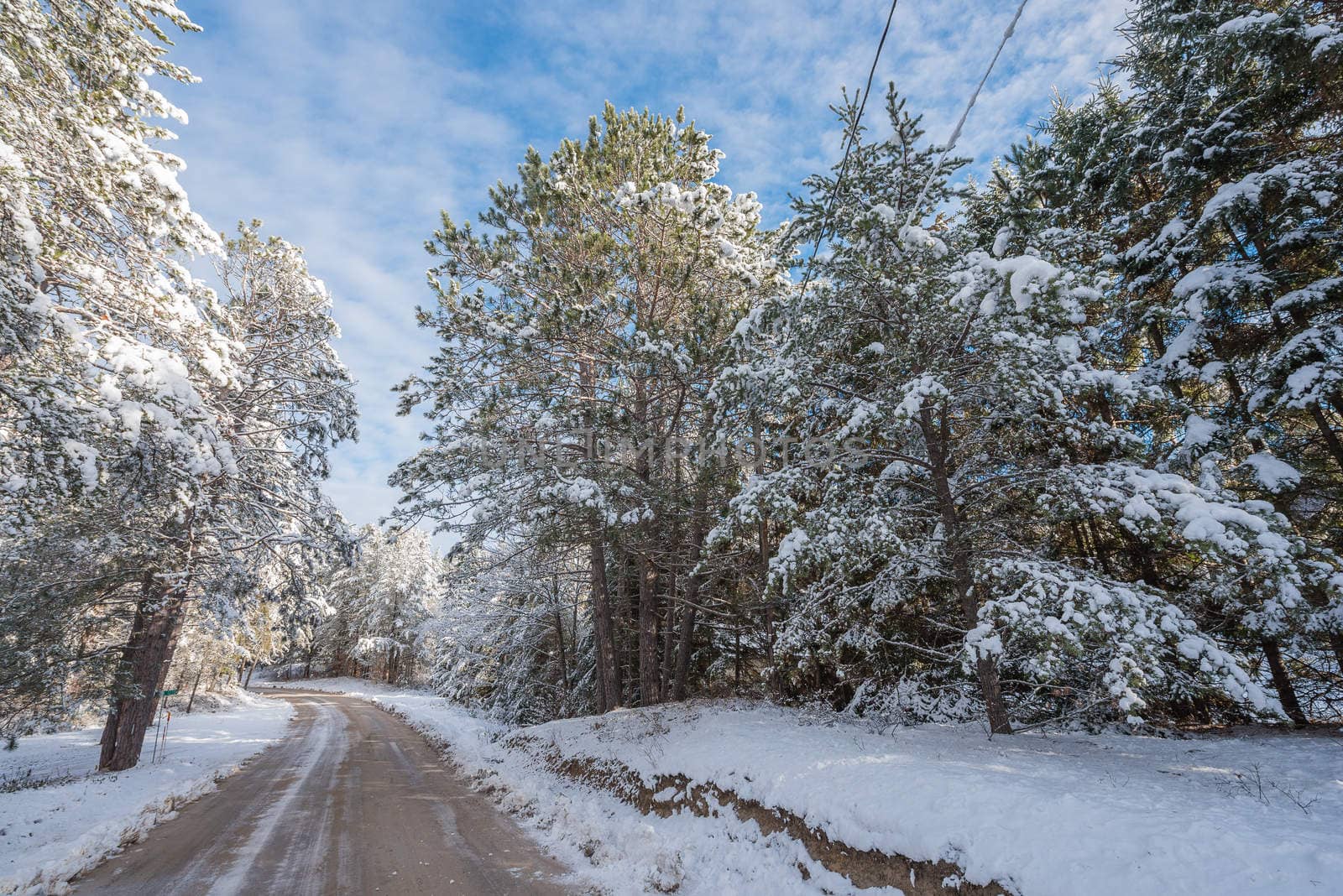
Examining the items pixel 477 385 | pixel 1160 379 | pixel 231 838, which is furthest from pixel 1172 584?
pixel 231 838

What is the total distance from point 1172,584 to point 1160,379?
343 cm

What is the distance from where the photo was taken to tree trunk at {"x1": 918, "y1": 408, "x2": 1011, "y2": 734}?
22.2 ft

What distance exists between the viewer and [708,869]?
18.2 ft

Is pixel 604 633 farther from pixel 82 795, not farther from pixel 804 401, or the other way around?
pixel 82 795

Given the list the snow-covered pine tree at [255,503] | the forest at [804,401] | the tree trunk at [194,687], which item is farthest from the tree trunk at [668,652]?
the tree trunk at [194,687]

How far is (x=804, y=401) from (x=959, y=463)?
3170 millimetres

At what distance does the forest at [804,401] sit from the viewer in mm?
5812

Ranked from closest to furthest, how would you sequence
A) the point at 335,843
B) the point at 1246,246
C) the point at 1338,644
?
the point at 1338,644
the point at 335,843
the point at 1246,246

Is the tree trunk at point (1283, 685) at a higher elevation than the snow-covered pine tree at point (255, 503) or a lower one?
lower

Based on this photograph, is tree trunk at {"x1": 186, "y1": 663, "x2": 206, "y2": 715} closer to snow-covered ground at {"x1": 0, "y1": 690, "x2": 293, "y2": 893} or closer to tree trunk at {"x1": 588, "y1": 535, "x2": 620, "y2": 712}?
snow-covered ground at {"x1": 0, "y1": 690, "x2": 293, "y2": 893}

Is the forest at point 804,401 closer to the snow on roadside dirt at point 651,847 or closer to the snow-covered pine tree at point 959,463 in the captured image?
the snow-covered pine tree at point 959,463

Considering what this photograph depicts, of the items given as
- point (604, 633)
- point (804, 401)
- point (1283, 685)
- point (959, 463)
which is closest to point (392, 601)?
point (604, 633)

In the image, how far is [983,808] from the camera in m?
4.04

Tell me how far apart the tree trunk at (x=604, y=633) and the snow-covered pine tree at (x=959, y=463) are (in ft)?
16.3
